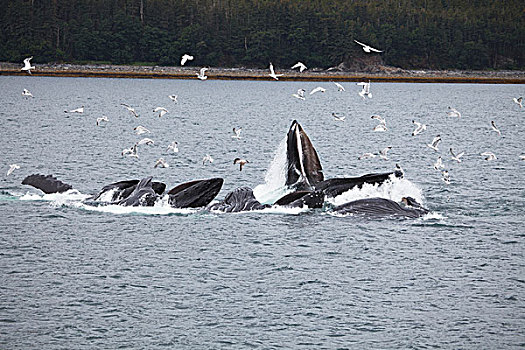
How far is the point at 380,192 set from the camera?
3159 centimetres

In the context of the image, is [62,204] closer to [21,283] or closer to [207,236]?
[207,236]

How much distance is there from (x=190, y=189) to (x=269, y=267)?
7724 mm

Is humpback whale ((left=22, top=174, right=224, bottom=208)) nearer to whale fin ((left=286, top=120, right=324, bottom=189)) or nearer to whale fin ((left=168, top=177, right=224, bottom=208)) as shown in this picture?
whale fin ((left=168, top=177, right=224, bottom=208))

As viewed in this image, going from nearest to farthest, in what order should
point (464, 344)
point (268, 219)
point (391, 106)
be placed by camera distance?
point (464, 344) → point (268, 219) → point (391, 106)

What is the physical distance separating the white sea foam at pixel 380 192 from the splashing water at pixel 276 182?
6.40 feet

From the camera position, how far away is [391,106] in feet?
437

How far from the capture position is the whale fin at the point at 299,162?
101ft

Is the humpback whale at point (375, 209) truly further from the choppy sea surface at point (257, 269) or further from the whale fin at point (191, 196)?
the whale fin at point (191, 196)

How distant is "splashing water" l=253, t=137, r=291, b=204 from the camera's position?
31984mm

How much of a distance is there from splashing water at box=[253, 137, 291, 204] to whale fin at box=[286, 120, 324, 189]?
57cm

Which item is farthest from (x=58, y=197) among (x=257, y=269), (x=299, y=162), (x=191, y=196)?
(x=257, y=269)

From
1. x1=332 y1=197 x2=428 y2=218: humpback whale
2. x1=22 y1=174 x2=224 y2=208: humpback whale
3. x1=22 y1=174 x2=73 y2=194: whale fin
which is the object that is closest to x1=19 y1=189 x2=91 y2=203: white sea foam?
x1=22 y1=174 x2=73 y2=194: whale fin

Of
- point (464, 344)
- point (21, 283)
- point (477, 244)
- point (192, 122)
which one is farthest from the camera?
point (192, 122)

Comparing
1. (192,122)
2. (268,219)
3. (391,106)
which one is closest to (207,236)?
(268,219)
